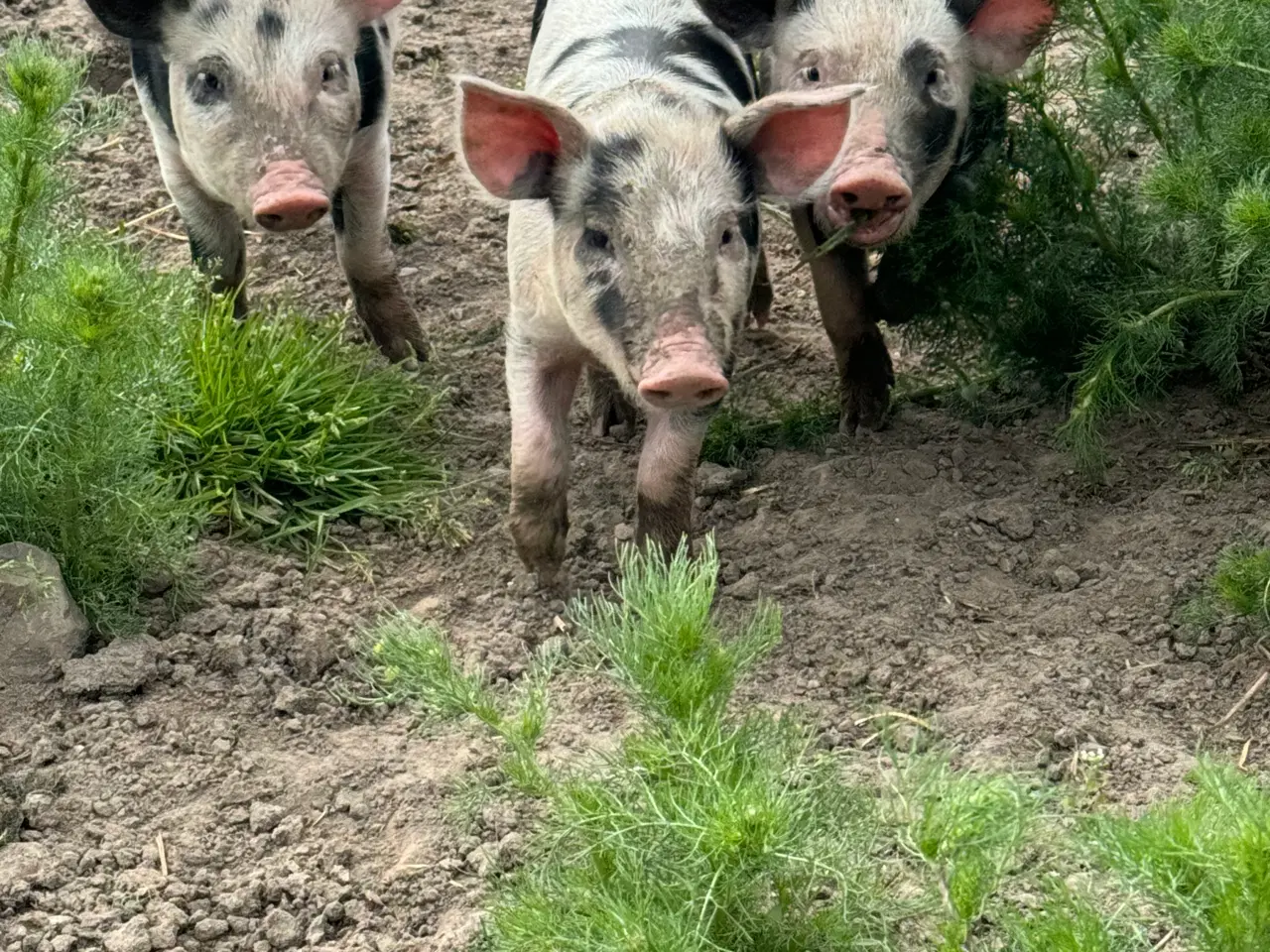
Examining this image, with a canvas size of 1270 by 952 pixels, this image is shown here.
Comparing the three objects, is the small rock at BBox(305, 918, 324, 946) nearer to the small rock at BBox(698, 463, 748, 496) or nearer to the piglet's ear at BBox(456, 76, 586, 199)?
the piglet's ear at BBox(456, 76, 586, 199)

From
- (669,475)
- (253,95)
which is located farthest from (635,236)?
(253,95)

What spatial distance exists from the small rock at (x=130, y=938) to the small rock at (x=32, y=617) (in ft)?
3.13

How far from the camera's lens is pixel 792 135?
4703 mm

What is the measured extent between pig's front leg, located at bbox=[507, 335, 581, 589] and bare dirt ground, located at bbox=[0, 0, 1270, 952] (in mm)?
147

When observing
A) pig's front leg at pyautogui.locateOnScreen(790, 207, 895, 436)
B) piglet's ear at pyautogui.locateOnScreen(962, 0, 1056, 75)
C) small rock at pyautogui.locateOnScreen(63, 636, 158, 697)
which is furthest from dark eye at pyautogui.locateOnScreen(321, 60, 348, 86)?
small rock at pyautogui.locateOnScreen(63, 636, 158, 697)

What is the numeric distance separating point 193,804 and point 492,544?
1486 mm

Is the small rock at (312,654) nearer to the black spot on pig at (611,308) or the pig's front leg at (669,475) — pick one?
the pig's front leg at (669,475)

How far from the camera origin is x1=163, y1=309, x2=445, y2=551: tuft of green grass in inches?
206

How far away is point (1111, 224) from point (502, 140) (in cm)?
185

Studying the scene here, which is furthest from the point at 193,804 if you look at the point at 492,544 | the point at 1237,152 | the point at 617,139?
the point at 1237,152

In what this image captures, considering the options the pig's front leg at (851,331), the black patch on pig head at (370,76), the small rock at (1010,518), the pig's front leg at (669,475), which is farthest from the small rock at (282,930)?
the black patch on pig head at (370,76)

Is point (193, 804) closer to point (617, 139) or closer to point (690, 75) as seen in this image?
point (617, 139)

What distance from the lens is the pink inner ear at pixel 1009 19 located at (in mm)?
5379

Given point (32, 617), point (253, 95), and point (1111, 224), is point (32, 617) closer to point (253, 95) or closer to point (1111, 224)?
point (253, 95)
